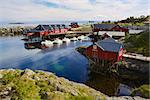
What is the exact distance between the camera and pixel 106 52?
125 feet

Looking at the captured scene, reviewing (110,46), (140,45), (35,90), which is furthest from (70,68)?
(35,90)

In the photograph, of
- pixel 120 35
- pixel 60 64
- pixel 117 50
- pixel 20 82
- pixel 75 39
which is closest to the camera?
pixel 20 82

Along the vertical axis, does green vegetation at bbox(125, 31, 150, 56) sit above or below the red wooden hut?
below

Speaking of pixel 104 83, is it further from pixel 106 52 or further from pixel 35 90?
pixel 35 90

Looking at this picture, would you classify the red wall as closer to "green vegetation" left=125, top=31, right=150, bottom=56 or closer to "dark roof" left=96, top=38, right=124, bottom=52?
"dark roof" left=96, top=38, right=124, bottom=52

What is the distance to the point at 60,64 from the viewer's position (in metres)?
45.8

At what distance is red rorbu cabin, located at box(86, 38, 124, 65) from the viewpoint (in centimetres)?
3729

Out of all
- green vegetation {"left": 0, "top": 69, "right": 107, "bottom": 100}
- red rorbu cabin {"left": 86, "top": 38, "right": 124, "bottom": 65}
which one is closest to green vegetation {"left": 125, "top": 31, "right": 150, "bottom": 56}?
red rorbu cabin {"left": 86, "top": 38, "right": 124, "bottom": 65}

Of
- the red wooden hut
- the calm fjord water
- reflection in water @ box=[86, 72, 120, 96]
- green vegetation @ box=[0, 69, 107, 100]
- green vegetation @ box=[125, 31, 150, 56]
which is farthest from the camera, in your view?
the red wooden hut

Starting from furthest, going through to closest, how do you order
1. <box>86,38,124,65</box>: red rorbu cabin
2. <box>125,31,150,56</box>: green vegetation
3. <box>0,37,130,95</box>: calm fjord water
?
<box>125,31,150,56</box>: green vegetation < <box>86,38,124,65</box>: red rorbu cabin < <box>0,37,130,95</box>: calm fjord water

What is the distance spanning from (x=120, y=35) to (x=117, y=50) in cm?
3868

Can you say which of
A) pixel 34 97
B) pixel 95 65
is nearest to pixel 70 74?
pixel 95 65

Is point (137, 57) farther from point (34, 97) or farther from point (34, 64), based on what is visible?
point (34, 97)

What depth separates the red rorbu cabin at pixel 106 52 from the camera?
37287 millimetres
